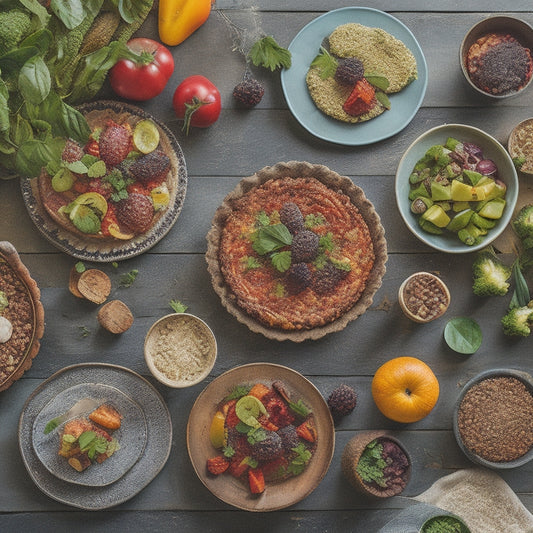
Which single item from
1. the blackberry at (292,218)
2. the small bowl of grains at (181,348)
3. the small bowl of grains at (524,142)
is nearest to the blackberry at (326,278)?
the blackberry at (292,218)

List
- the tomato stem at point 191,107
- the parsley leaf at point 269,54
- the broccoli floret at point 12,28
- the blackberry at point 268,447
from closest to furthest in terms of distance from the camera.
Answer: the broccoli floret at point 12,28 → the blackberry at point 268,447 → the tomato stem at point 191,107 → the parsley leaf at point 269,54

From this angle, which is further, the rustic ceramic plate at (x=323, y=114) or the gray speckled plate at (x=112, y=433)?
the rustic ceramic plate at (x=323, y=114)

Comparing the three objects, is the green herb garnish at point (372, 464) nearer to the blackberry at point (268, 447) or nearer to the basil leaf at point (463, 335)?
the blackberry at point (268, 447)

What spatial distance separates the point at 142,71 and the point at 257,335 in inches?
46.5

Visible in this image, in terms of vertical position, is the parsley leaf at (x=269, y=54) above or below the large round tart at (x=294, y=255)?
above

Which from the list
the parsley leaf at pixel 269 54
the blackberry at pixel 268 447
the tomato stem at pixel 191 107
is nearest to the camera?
A: the blackberry at pixel 268 447

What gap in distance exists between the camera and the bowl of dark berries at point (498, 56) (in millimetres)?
2924

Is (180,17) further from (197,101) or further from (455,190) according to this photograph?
(455,190)

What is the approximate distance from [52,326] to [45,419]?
Answer: 0.38 meters

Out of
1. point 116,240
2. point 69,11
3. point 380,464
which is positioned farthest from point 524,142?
point 69,11

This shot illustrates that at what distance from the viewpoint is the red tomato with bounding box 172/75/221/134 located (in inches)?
112

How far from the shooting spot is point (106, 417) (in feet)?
9.09

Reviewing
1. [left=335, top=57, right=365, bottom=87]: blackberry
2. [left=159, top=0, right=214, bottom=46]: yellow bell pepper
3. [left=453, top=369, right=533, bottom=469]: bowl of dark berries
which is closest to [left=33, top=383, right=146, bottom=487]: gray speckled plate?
[left=453, top=369, right=533, bottom=469]: bowl of dark berries

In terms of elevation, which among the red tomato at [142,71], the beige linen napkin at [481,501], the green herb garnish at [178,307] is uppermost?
the red tomato at [142,71]
